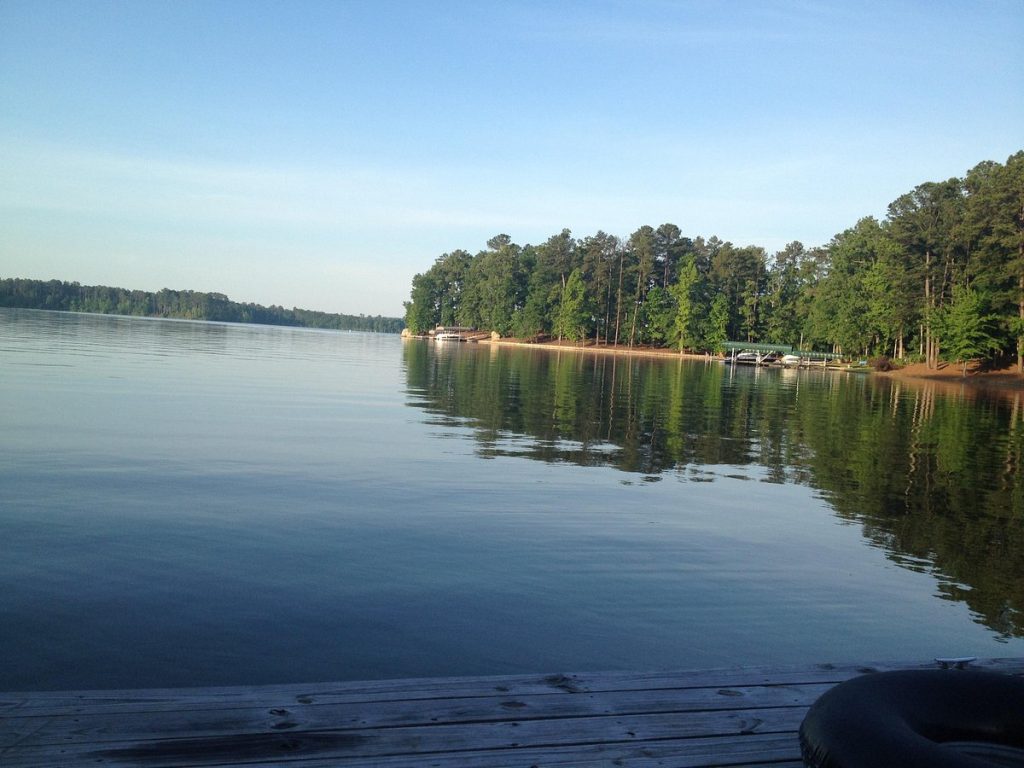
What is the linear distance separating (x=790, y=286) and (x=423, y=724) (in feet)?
360

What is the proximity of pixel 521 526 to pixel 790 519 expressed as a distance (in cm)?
431

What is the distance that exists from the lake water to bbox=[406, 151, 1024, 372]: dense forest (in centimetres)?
5117

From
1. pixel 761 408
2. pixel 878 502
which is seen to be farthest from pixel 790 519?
pixel 761 408

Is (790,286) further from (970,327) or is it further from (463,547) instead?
(463,547)

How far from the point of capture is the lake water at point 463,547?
6.45 m

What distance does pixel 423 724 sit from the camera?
3906 millimetres

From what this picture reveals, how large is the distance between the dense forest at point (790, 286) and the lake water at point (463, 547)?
51169 mm

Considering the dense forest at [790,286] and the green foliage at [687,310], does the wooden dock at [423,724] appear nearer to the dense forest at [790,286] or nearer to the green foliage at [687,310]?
the dense forest at [790,286]

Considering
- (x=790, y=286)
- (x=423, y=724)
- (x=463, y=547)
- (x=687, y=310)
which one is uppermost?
(x=790, y=286)

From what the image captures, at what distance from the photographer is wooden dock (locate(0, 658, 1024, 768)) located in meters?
3.56

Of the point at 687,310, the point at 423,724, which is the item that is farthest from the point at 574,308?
the point at 423,724

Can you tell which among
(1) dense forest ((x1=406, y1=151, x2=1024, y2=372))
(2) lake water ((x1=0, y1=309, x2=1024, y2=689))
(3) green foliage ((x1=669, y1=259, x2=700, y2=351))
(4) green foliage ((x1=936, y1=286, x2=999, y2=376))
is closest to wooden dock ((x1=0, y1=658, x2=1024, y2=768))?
(2) lake water ((x1=0, y1=309, x2=1024, y2=689))

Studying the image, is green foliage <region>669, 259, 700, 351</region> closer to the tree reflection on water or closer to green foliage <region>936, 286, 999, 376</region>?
green foliage <region>936, 286, 999, 376</region>

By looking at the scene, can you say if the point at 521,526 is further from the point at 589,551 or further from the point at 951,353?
the point at 951,353
